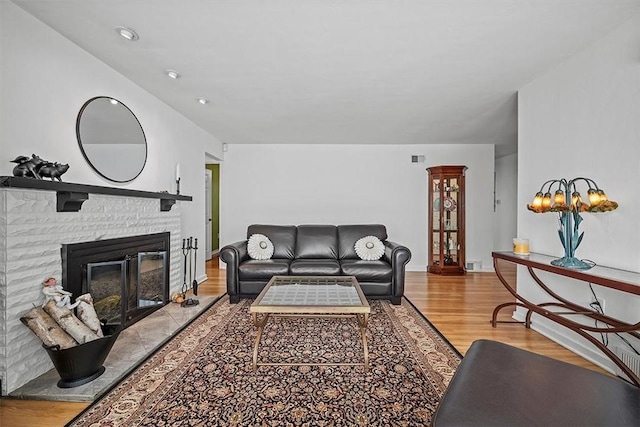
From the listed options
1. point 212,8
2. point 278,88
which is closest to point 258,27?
point 212,8

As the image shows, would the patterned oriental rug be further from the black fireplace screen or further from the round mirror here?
the round mirror

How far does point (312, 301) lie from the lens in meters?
2.31

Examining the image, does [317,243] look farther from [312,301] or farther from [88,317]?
[88,317]

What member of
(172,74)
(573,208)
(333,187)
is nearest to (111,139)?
(172,74)

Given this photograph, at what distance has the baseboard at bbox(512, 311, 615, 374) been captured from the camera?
85.9 inches

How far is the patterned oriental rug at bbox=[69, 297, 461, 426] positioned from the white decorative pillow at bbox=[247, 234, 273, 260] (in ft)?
3.89

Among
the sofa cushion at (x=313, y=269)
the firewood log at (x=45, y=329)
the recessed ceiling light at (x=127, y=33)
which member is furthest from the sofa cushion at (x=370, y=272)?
the recessed ceiling light at (x=127, y=33)

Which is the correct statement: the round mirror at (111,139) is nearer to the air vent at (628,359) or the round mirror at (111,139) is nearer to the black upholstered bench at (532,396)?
the black upholstered bench at (532,396)

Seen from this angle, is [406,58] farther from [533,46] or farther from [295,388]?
[295,388]

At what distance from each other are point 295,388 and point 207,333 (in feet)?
3.85

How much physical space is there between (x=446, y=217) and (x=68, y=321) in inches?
203

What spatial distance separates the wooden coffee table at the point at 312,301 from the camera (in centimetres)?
215

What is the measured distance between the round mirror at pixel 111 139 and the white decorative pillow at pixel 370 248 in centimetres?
270

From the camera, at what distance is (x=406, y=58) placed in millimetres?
2428
